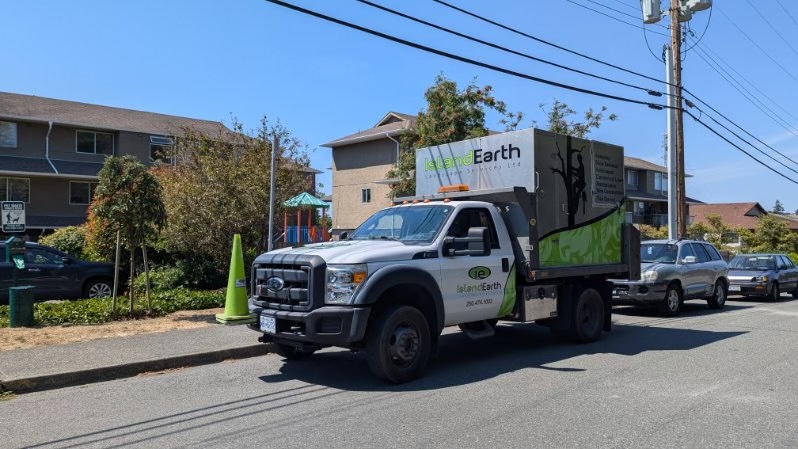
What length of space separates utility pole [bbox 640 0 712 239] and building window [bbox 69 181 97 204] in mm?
26878

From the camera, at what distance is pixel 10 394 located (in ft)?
21.9

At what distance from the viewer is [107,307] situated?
37.6 ft

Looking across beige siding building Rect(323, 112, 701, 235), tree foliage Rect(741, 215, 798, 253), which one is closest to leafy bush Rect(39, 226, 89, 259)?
beige siding building Rect(323, 112, 701, 235)

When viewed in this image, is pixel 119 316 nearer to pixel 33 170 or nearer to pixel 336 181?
pixel 33 170

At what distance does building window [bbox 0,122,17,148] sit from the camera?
29.2 meters

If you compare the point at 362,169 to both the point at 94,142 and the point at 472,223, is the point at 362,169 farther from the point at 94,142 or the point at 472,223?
the point at 472,223

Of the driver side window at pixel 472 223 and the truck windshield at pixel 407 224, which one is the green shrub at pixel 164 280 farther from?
the driver side window at pixel 472 223

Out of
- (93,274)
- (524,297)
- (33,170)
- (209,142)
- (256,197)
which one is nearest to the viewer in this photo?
(524,297)

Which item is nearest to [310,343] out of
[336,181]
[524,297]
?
[524,297]

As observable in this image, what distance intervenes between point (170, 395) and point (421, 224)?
3600 mm

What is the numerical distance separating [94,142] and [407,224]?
2942 cm

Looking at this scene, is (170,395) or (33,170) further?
(33,170)

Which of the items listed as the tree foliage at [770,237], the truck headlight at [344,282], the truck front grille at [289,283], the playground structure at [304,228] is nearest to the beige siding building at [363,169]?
the tree foliage at [770,237]

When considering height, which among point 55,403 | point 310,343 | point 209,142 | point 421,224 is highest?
point 209,142
